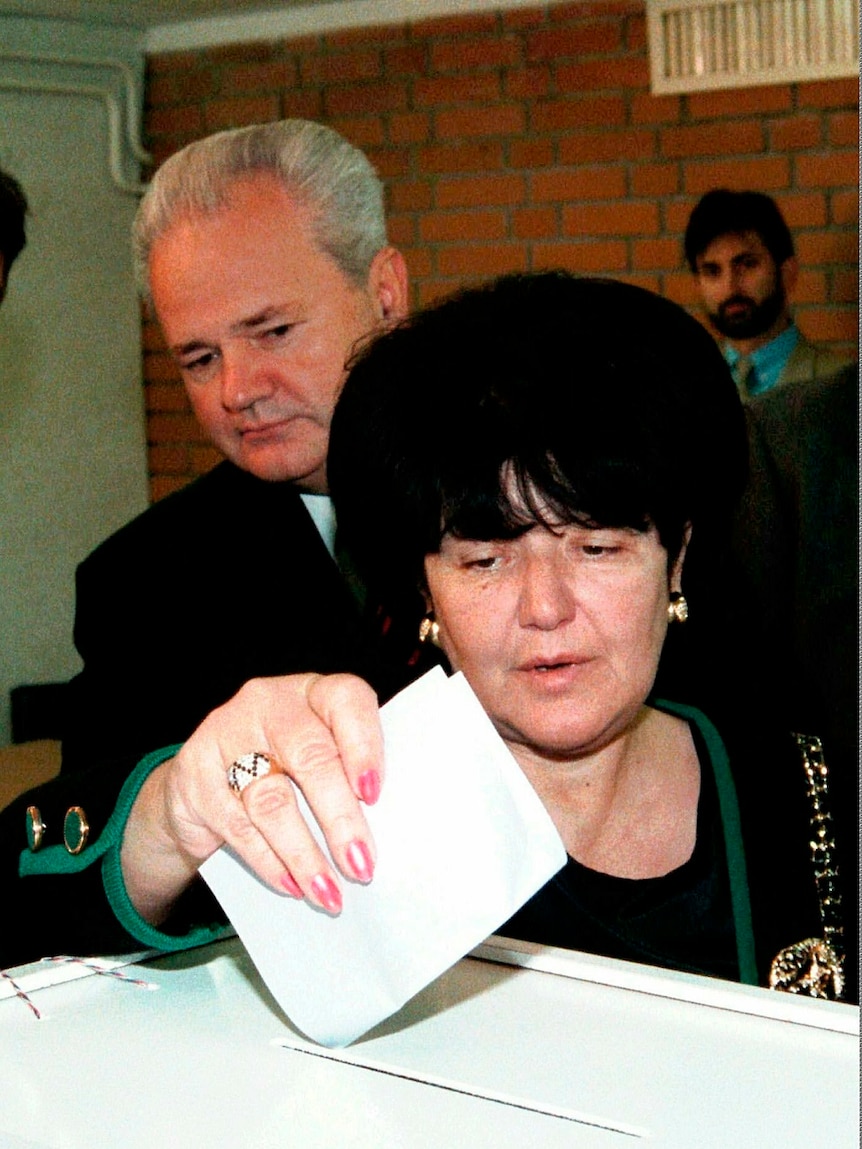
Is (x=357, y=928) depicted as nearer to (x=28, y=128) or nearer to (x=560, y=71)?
(x=560, y=71)

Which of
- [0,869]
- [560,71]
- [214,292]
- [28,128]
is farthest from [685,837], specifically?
[28,128]

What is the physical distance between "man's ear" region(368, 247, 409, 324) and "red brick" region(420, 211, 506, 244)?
311 centimetres

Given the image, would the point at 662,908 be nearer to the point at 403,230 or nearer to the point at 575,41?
the point at 575,41

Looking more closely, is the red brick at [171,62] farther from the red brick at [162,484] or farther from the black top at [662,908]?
the black top at [662,908]

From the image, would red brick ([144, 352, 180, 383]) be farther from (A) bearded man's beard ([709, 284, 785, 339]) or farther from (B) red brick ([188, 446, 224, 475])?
(A) bearded man's beard ([709, 284, 785, 339])

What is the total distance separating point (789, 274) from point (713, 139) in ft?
1.58

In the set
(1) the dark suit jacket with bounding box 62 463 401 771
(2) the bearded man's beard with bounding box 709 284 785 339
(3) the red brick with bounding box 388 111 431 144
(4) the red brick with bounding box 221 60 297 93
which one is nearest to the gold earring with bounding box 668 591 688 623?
(1) the dark suit jacket with bounding box 62 463 401 771

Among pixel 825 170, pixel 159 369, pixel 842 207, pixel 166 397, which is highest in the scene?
pixel 825 170

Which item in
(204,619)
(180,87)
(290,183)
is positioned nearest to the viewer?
(204,619)

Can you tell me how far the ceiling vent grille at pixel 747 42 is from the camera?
3.49 metres

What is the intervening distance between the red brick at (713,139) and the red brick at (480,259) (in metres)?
0.58

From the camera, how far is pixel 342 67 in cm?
507

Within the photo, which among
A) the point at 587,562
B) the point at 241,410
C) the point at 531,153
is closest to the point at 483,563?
the point at 587,562

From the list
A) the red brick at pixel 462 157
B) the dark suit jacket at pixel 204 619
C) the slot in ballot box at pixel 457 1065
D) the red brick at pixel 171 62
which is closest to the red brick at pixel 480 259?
the red brick at pixel 462 157
